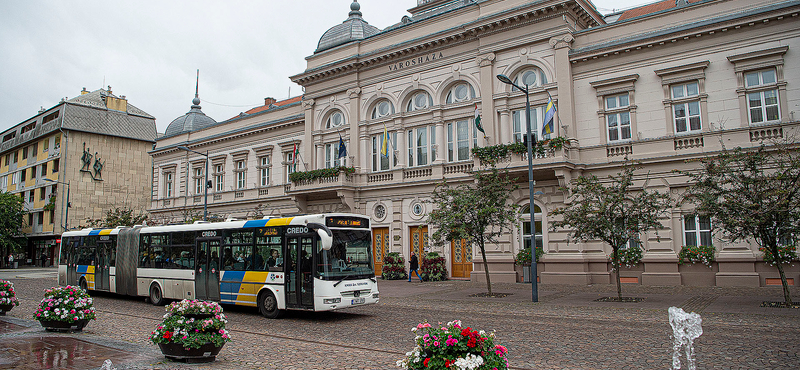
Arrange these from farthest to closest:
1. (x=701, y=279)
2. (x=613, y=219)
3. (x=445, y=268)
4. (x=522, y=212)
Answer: (x=445, y=268), (x=522, y=212), (x=701, y=279), (x=613, y=219)

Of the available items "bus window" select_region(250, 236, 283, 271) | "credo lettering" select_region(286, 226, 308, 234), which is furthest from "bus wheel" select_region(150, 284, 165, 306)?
"credo lettering" select_region(286, 226, 308, 234)

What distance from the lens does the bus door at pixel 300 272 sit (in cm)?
1482

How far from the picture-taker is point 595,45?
2464cm

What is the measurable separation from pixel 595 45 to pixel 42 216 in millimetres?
60412

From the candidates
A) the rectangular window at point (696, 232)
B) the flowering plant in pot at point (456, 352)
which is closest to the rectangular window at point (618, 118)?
the rectangular window at point (696, 232)

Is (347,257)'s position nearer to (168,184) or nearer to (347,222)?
(347,222)

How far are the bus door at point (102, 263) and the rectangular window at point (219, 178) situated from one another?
61.0 feet

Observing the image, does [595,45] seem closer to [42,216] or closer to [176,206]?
[176,206]

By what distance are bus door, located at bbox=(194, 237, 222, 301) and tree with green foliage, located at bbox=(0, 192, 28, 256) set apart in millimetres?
49708

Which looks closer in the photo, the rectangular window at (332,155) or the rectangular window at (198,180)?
the rectangular window at (332,155)

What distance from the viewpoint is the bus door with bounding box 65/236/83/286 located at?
2445 centimetres

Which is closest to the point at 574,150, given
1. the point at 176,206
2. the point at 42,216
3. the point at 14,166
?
the point at 176,206

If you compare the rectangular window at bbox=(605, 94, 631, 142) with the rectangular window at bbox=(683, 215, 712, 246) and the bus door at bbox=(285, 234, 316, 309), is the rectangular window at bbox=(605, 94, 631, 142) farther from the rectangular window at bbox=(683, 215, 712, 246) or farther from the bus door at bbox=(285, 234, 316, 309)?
the bus door at bbox=(285, 234, 316, 309)

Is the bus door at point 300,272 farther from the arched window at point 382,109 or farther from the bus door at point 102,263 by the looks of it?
the arched window at point 382,109
